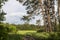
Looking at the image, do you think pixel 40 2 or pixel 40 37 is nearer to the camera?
pixel 40 37

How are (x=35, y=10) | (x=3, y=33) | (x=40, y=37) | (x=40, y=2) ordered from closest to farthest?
(x=3, y=33), (x=40, y=37), (x=40, y=2), (x=35, y=10)

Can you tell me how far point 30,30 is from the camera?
23.4 metres

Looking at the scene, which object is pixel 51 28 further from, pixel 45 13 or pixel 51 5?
pixel 51 5

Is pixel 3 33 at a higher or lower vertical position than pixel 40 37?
higher

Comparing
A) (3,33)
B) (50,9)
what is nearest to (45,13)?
(50,9)

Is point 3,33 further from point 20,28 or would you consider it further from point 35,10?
point 35,10

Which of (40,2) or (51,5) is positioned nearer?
(40,2)

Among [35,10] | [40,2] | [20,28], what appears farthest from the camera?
[35,10]

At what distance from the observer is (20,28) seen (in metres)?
23.2

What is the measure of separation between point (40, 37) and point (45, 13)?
890cm

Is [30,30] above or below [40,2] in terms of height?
below

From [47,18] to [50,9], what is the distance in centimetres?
443

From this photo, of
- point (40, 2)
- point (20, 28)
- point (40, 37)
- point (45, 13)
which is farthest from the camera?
point (45, 13)

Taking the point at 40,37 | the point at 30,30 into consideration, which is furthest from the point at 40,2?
the point at 40,37
